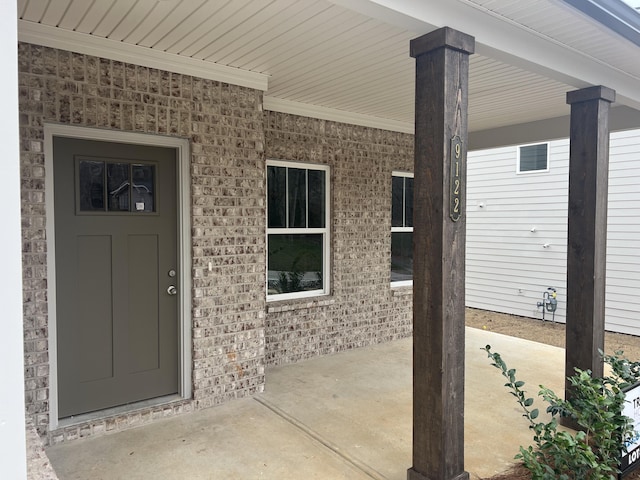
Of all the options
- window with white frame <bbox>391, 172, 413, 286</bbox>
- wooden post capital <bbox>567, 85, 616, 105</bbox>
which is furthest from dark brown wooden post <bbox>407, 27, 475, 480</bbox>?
window with white frame <bbox>391, 172, 413, 286</bbox>

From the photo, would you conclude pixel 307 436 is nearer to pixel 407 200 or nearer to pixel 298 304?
pixel 298 304

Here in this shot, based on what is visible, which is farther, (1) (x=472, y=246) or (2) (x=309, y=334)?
(1) (x=472, y=246)

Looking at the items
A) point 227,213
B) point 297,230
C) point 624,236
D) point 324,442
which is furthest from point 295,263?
point 624,236

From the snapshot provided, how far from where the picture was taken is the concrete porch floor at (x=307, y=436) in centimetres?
303

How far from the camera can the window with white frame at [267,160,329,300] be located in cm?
531

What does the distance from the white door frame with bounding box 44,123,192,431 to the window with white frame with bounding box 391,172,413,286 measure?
11.1 ft

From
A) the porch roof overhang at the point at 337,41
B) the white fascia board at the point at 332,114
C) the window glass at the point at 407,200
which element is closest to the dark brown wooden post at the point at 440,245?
the porch roof overhang at the point at 337,41

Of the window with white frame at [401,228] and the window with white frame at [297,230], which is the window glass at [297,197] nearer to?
the window with white frame at [297,230]

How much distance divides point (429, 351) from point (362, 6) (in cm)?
190

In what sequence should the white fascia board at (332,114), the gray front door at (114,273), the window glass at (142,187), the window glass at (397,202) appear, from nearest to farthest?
1. the gray front door at (114,273)
2. the window glass at (142,187)
3. the white fascia board at (332,114)
4. the window glass at (397,202)

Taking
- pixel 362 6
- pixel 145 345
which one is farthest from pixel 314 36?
pixel 145 345

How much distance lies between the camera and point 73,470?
2.98m

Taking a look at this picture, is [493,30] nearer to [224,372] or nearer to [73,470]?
[224,372]

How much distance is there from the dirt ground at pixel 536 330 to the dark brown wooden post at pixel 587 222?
2.88 m
